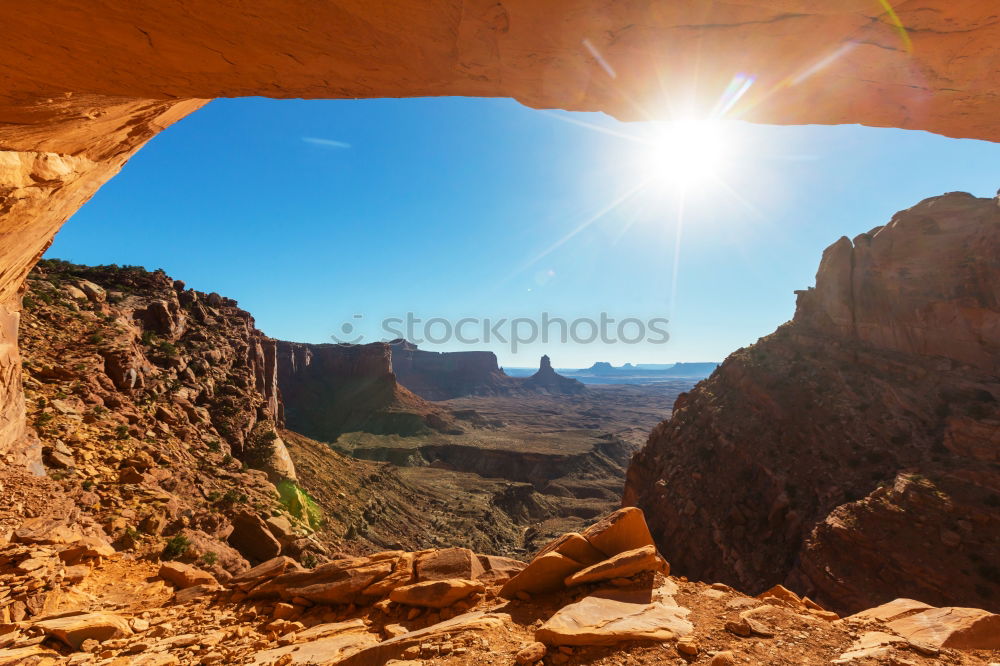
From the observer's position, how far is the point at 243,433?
18.4 metres

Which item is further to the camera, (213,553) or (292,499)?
(292,499)

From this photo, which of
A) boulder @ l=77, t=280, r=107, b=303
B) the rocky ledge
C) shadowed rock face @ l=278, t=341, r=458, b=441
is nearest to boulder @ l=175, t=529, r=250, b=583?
the rocky ledge

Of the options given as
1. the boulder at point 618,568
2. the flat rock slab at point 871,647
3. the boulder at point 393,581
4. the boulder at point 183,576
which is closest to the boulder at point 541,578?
the boulder at point 618,568

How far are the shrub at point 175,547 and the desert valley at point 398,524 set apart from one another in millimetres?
50

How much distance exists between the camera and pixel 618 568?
536cm

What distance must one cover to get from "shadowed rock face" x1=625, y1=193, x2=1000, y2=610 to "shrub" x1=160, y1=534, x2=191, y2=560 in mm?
23958

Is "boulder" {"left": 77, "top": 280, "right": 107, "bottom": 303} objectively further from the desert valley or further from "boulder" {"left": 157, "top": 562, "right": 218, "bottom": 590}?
"boulder" {"left": 157, "top": 562, "right": 218, "bottom": 590}

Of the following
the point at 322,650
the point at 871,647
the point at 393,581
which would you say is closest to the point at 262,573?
the point at 393,581

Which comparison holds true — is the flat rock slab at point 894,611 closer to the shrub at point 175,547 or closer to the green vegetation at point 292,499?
the shrub at point 175,547

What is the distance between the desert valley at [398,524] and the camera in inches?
110

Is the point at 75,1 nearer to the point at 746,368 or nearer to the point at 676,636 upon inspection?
the point at 676,636

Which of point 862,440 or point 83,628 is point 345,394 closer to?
point 862,440

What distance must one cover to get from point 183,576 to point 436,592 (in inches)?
199

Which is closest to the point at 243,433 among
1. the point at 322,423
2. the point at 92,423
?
the point at 92,423
